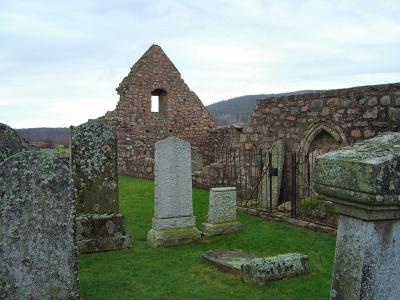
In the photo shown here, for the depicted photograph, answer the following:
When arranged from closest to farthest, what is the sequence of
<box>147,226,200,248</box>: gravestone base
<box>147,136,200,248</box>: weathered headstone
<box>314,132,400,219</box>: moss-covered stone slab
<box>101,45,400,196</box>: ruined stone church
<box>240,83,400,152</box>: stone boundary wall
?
<box>314,132,400,219</box>: moss-covered stone slab, <box>147,226,200,248</box>: gravestone base, <box>147,136,200,248</box>: weathered headstone, <box>240,83,400,152</box>: stone boundary wall, <box>101,45,400,196</box>: ruined stone church

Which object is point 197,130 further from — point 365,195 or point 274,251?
point 365,195

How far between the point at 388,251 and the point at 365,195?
1.39 feet

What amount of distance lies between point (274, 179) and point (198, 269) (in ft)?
14.4

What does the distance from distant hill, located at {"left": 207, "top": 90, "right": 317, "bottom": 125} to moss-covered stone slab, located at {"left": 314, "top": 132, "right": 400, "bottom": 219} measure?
87.9 ft

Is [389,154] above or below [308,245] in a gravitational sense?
above

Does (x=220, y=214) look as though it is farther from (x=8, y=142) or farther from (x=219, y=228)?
(x=8, y=142)

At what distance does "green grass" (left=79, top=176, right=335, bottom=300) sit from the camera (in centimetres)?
536

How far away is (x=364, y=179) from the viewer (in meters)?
2.63

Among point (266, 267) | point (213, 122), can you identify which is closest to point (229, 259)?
point (266, 267)

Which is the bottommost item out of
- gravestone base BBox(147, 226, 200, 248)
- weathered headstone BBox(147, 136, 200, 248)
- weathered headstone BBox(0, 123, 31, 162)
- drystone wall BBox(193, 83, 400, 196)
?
gravestone base BBox(147, 226, 200, 248)

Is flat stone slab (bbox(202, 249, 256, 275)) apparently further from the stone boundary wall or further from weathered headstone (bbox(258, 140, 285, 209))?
the stone boundary wall

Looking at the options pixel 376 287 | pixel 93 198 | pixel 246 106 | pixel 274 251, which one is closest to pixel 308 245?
pixel 274 251

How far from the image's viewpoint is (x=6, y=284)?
13.0 feet

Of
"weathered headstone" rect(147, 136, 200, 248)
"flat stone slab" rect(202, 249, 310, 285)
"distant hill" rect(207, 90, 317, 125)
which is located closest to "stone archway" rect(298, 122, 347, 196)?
"weathered headstone" rect(147, 136, 200, 248)
